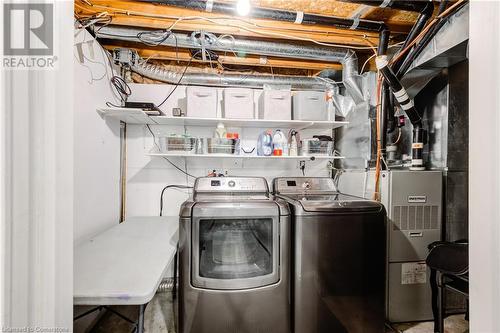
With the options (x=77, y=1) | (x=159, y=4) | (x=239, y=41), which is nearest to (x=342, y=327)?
(x=239, y=41)

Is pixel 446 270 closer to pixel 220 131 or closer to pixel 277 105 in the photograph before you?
pixel 277 105

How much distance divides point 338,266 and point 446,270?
68cm

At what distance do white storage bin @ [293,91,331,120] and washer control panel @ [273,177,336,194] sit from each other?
62cm

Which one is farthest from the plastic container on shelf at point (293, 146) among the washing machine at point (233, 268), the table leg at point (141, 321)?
the table leg at point (141, 321)

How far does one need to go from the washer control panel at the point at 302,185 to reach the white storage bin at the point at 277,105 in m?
0.63

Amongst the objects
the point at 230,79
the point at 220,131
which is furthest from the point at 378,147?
the point at 230,79

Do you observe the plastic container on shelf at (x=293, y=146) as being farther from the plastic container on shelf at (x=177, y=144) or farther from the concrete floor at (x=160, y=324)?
the concrete floor at (x=160, y=324)

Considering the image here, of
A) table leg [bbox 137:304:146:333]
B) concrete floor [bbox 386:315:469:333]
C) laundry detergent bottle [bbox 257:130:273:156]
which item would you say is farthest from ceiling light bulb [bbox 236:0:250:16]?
concrete floor [bbox 386:315:469:333]

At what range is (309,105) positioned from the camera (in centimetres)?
226

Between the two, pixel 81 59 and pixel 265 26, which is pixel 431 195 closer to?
pixel 265 26

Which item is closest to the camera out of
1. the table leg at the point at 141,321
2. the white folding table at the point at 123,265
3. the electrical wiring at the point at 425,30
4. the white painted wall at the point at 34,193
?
the white painted wall at the point at 34,193

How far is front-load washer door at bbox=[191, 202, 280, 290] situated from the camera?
5.12 ft

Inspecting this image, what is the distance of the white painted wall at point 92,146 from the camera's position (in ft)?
5.46

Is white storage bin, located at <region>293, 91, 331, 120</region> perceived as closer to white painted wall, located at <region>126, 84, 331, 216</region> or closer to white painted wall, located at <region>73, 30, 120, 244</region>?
white painted wall, located at <region>126, 84, 331, 216</region>
